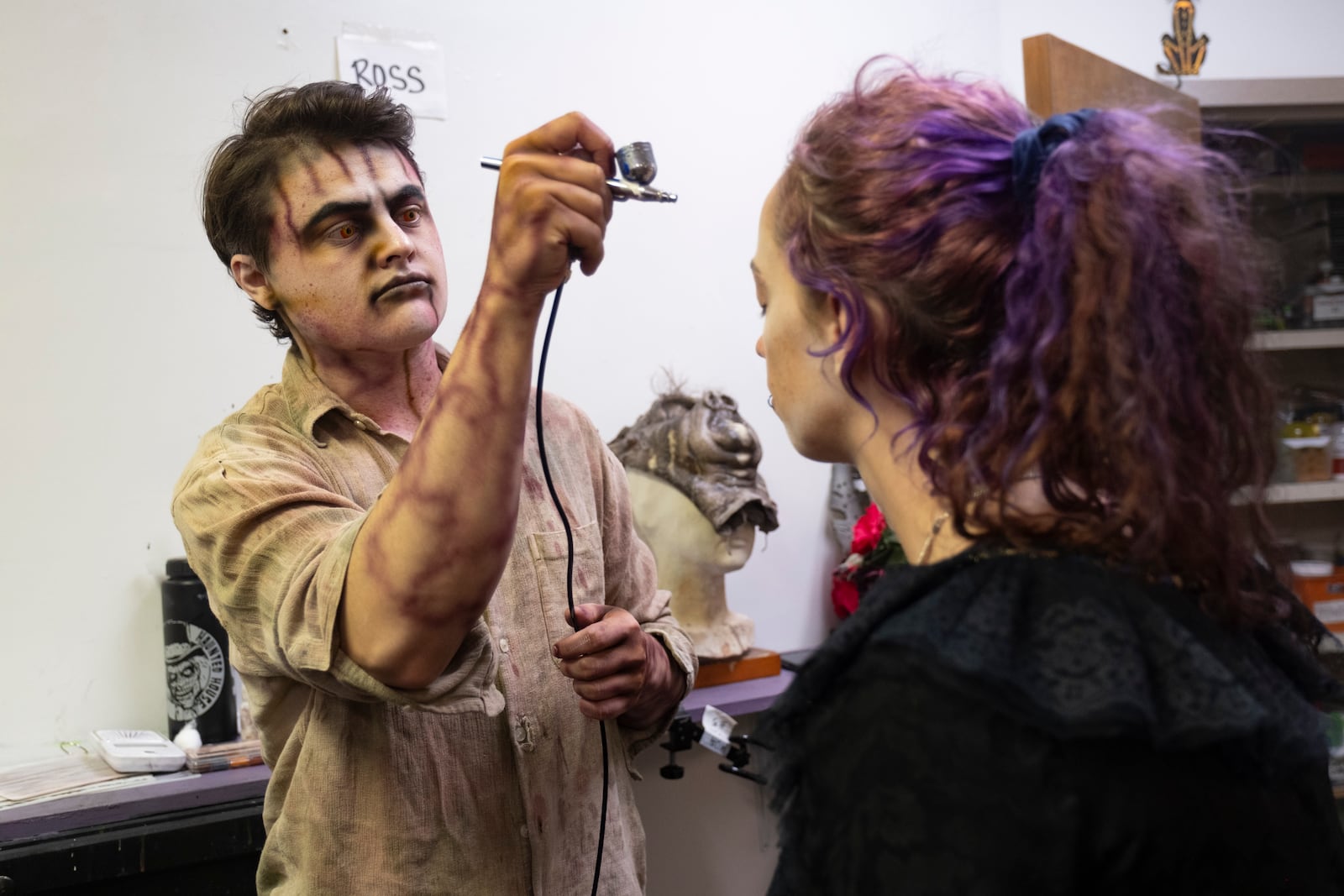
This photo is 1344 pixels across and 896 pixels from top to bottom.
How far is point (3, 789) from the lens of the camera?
60.7 inches

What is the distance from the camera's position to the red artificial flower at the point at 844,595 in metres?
2.28

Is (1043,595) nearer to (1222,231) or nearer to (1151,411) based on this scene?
(1151,411)

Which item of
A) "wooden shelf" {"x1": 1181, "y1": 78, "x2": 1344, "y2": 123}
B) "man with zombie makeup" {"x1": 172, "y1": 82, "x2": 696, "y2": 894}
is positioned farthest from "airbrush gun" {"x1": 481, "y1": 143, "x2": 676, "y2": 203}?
"wooden shelf" {"x1": 1181, "y1": 78, "x2": 1344, "y2": 123}

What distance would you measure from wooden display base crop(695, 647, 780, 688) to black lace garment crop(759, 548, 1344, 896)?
128 centimetres

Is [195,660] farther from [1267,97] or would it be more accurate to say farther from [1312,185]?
[1312,185]

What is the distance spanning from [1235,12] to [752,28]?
1413 mm

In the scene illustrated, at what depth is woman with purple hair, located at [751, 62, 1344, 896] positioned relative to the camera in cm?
68

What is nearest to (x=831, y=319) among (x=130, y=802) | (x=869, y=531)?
(x=130, y=802)

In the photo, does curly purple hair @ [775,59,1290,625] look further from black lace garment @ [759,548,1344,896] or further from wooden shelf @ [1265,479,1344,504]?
wooden shelf @ [1265,479,1344,504]

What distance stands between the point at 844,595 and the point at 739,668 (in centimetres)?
35

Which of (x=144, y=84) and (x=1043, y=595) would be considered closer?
(x=1043, y=595)

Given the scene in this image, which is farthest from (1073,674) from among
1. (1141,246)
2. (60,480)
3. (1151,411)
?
(60,480)

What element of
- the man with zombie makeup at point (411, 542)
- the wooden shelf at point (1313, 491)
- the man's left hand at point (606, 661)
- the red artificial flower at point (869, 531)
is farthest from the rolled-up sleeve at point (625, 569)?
the wooden shelf at point (1313, 491)

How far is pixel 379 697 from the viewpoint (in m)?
0.98
